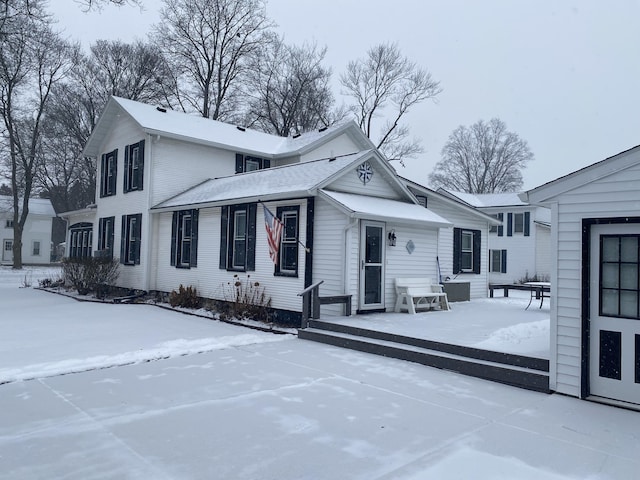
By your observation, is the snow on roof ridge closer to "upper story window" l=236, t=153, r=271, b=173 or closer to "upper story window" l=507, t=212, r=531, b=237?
"upper story window" l=236, t=153, r=271, b=173

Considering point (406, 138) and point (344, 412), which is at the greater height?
point (406, 138)

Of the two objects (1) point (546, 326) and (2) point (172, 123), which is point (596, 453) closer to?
(1) point (546, 326)

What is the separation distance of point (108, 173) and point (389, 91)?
19.2 metres

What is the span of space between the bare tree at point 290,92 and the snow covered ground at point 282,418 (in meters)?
25.8

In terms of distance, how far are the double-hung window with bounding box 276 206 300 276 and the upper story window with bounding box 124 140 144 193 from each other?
7.16 metres

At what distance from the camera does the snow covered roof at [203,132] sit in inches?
638

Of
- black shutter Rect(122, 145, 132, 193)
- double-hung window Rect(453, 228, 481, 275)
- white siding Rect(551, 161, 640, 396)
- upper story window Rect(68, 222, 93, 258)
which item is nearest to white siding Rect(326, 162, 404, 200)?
double-hung window Rect(453, 228, 481, 275)

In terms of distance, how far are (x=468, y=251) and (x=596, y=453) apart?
1156 cm

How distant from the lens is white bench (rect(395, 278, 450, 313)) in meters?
11.1

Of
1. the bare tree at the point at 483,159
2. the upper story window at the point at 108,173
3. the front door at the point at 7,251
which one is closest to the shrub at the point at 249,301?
the upper story window at the point at 108,173

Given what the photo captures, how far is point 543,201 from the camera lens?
20.0 feet

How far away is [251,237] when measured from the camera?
1198 cm

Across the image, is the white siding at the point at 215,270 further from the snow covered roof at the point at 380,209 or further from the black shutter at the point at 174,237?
the snow covered roof at the point at 380,209

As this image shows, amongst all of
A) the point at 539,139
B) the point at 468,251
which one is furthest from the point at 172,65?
the point at 539,139
